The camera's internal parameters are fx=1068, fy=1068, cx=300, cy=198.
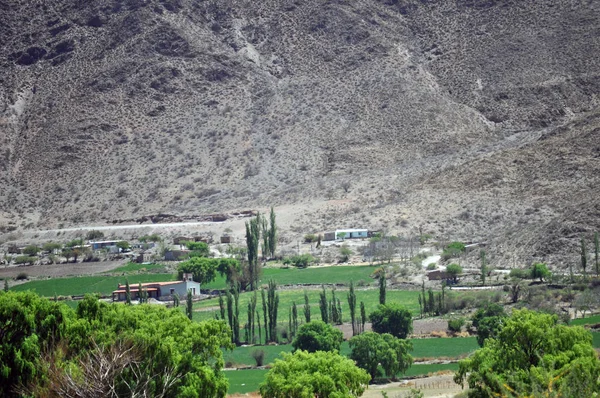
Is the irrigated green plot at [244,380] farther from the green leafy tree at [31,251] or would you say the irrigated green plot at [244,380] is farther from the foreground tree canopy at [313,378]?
the green leafy tree at [31,251]

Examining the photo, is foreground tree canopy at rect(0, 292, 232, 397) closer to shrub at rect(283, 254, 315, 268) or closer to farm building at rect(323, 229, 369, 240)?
shrub at rect(283, 254, 315, 268)

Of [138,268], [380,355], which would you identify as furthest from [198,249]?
[380,355]

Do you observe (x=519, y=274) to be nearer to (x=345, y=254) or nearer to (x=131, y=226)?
(x=345, y=254)

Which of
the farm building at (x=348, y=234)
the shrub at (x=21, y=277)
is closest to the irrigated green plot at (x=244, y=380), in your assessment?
the shrub at (x=21, y=277)

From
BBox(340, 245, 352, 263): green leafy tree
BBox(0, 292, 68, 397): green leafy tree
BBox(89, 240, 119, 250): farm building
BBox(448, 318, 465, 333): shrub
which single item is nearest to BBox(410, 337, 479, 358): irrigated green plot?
BBox(448, 318, 465, 333): shrub

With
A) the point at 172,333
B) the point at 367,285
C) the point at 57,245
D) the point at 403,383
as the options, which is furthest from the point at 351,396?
the point at 57,245

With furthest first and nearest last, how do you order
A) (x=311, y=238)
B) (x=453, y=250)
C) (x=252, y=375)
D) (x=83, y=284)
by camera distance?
(x=311, y=238), (x=83, y=284), (x=453, y=250), (x=252, y=375)

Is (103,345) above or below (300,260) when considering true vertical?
below
